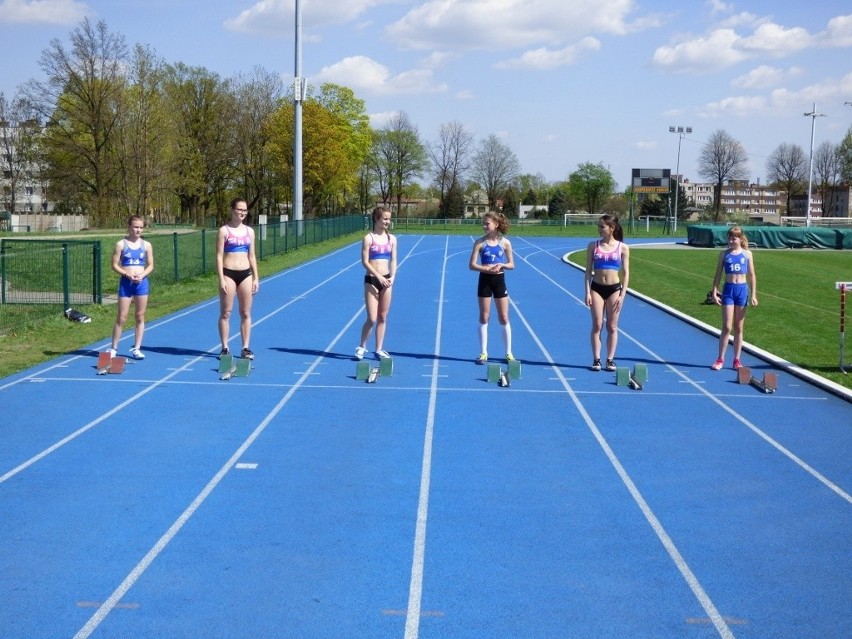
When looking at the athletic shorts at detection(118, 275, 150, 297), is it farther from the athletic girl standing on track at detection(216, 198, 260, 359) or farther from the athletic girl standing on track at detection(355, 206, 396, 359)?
the athletic girl standing on track at detection(355, 206, 396, 359)

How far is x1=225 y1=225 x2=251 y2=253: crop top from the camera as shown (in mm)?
11180

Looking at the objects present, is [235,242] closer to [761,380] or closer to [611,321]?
[611,321]

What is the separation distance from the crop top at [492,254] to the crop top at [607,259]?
1.11 m

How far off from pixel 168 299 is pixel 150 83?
49.3 metres

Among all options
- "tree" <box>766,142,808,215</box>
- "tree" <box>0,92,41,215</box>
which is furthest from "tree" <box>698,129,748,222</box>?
"tree" <box>0,92,41,215</box>

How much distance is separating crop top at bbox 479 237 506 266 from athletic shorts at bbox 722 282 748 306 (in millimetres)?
2715

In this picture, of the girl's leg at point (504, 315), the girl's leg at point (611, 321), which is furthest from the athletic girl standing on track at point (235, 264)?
the girl's leg at point (611, 321)

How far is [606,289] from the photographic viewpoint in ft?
36.0

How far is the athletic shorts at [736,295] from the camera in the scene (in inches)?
445

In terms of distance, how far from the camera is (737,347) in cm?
1155

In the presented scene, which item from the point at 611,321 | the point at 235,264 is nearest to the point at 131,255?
the point at 235,264

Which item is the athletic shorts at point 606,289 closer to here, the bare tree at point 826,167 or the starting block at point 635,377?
the starting block at point 635,377

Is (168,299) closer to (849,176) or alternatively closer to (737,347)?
(737,347)

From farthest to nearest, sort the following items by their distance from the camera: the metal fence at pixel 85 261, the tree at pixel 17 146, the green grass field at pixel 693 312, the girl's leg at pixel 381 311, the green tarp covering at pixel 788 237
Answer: the tree at pixel 17 146, the green tarp covering at pixel 788 237, the metal fence at pixel 85 261, the green grass field at pixel 693 312, the girl's leg at pixel 381 311
